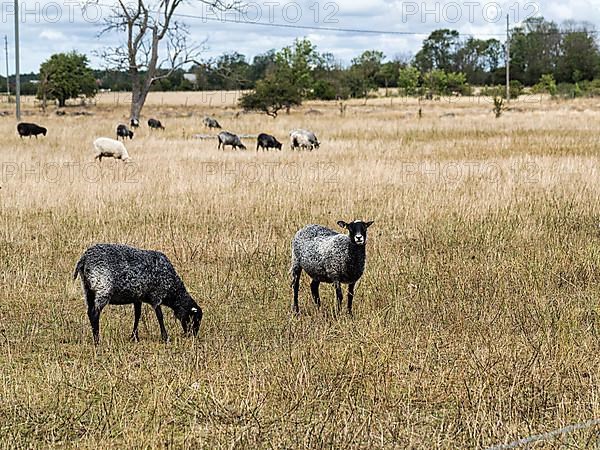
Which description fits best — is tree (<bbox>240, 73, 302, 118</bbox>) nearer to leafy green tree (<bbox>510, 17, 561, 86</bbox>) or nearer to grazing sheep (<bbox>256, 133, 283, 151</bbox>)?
grazing sheep (<bbox>256, 133, 283, 151</bbox>)

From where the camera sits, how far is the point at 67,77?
77.9 m

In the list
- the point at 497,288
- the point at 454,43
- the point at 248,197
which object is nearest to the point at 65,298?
the point at 497,288

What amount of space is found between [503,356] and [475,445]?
5.97 ft

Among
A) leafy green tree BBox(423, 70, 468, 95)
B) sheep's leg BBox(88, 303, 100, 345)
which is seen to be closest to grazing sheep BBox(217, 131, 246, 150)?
sheep's leg BBox(88, 303, 100, 345)

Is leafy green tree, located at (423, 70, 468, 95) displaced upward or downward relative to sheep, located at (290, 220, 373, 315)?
upward

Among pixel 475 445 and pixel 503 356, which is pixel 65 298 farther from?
pixel 475 445

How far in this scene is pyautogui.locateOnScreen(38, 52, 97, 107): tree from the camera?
7622 cm

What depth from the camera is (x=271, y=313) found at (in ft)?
30.3

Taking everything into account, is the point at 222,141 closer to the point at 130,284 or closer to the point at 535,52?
Answer: the point at 130,284

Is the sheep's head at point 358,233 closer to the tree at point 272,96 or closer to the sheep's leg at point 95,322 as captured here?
the sheep's leg at point 95,322

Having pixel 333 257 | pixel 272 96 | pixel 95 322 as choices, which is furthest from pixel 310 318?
pixel 272 96

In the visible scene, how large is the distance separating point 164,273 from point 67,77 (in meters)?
73.5

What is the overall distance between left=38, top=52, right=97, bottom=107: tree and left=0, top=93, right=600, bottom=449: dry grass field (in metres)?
58.9

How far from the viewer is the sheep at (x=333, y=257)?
28.6 ft
